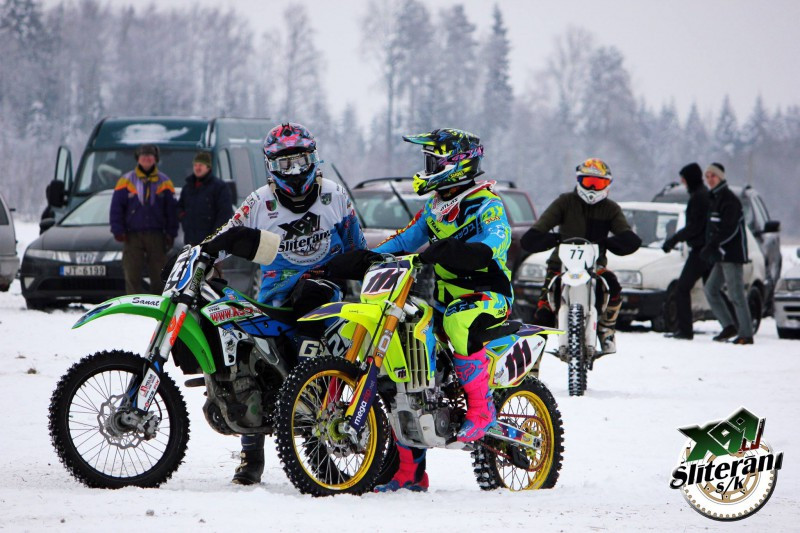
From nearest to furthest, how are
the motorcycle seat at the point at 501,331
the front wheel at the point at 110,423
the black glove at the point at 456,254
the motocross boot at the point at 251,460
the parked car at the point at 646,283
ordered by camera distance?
the front wheel at the point at 110,423 → the black glove at the point at 456,254 → the motorcycle seat at the point at 501,331 → the motocross boot at the point at 251,460 → the parked car at the point at 646,283

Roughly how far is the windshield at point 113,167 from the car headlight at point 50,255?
2259 millimetres

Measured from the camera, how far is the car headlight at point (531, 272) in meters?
15.9

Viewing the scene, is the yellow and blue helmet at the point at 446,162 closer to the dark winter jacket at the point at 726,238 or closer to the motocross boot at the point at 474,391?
the motocross boot at the point at 474,391

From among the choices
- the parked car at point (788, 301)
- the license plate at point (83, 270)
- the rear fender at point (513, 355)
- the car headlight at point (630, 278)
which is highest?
the rear fender at point (513, 355)

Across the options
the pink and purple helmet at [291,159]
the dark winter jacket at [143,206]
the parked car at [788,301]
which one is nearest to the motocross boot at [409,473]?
the pink and purple helmet at [291,159]

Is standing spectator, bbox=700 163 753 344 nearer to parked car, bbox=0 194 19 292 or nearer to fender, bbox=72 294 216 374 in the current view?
parked car, bbox=0 194 19 292

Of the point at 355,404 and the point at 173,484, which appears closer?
the point at 355,404

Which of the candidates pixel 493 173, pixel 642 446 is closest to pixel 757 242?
pixel 642 446

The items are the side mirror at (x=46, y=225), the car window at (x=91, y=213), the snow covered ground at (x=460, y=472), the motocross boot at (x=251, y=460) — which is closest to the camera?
the snow covered ground at (x=460, y=472)

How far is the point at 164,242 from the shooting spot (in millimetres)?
14312

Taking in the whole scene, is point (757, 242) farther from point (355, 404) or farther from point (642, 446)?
point (355, 404)

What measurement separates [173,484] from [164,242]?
8.16m

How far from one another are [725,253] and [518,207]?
3314mm

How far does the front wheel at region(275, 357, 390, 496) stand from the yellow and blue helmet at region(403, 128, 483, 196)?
1.08 m
